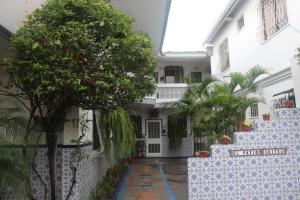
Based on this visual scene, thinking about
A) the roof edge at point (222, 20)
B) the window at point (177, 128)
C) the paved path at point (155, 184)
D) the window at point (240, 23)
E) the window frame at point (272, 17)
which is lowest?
the paved path at point (155, 184)

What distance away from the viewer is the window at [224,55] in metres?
12.7

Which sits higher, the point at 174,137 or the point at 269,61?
the point at 269,61

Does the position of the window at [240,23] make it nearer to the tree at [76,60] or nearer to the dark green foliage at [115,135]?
the dark green foliage at [115,135]

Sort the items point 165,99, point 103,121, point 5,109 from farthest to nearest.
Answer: point 165,99, point 103,121, point 5,109

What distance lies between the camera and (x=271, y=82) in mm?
8438

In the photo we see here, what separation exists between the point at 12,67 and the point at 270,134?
16.2 feet

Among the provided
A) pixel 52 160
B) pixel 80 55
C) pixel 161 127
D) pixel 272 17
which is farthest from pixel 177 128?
pixel 80 55

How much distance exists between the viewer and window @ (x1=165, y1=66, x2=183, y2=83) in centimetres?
1854

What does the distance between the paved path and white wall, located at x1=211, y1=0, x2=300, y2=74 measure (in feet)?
14.0

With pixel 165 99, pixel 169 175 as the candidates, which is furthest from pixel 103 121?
pixel 165 99

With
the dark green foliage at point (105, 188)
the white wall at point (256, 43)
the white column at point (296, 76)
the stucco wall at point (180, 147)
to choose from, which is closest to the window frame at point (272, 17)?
the white wall at point (256, 43)

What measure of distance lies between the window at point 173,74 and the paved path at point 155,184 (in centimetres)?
689

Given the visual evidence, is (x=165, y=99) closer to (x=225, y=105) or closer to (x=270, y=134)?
(x=225, y=105)

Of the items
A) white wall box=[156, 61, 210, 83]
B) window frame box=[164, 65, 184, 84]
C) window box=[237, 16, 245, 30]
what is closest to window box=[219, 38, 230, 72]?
window box=[237, 16, 245, 30]
